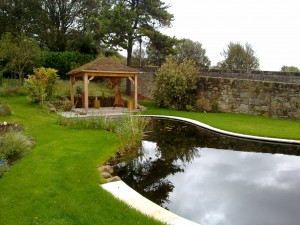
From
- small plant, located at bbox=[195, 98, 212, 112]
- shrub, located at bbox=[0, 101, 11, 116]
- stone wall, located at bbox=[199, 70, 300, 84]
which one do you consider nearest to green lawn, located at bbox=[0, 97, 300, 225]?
shrub, located at bbox=[0, 101, 11, 116]

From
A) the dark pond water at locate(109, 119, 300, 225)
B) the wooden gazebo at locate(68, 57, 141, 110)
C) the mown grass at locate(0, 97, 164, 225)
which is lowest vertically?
the dark pond water at locate(109, 119, 300, 225)

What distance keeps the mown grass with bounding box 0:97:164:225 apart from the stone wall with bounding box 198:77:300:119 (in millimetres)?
8448

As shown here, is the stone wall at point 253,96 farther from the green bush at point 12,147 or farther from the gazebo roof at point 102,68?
the green bush at point 12,147

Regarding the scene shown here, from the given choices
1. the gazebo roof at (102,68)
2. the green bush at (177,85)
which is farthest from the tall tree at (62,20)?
the green bush at (177,85)

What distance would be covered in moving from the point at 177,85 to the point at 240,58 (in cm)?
2142

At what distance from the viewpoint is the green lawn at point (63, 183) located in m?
3.93

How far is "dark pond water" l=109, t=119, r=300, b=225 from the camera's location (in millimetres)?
4605

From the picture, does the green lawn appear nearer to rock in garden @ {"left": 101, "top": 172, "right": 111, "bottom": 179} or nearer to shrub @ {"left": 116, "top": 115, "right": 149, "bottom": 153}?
rock in garden @ {"left": 101, "top": 172, "right": 111, "bottom": 179}

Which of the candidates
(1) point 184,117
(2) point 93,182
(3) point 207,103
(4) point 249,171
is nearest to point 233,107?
(3) point 207,103

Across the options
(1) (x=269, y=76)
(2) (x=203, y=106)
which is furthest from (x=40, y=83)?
(1) (x=269, y=76)

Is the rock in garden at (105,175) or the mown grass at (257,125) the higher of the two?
the mown grass at (257,125)

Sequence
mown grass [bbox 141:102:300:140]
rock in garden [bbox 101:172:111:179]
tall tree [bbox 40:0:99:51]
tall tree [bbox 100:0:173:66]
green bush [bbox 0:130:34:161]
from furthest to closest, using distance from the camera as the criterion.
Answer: tall tree [bbox 40:0:99:51] → tall tree [bbox 100:0:173:66] → mown grass [bbox 141:102:300:140] → green bush [bbox 0:130:34:161] → rock in garden [bbox 101:172:111:179]

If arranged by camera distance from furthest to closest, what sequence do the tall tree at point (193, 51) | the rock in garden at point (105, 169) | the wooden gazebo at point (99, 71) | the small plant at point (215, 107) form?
1. the tall tree at point (193, 51)
2. the small plant at point (215, 107)
3. the wooden gazebo at point (99, 71)
4. the rock in garden at point (105, 169)

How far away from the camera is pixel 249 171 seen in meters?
6.53
